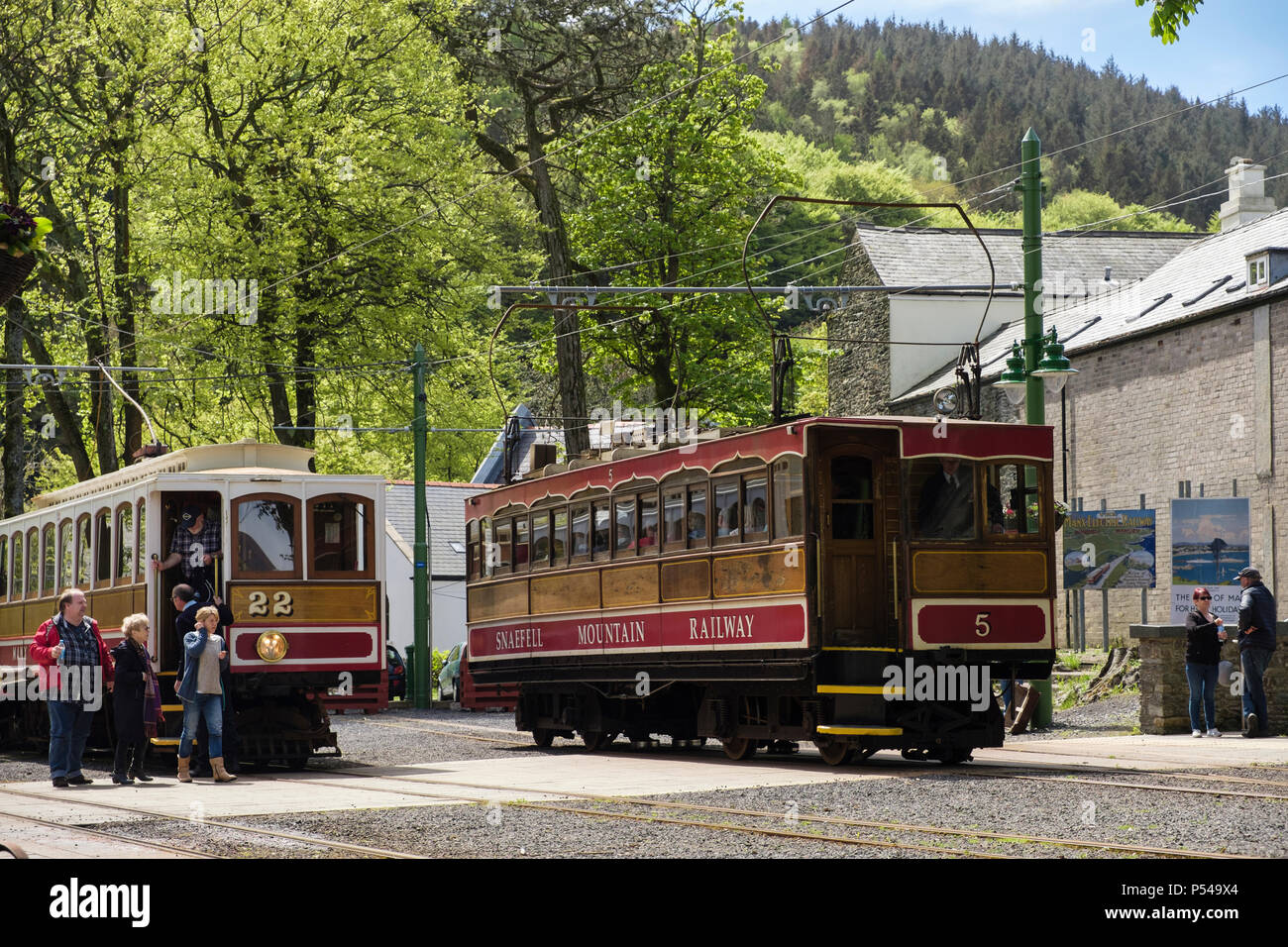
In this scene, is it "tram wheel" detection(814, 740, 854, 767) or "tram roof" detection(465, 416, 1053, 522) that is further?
"tram roof" detection(465, 416, 1053, 522)

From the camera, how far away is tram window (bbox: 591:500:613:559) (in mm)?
21078

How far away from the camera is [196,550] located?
1908 centimetres

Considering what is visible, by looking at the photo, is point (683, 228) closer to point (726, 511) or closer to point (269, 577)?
point (726, 511)

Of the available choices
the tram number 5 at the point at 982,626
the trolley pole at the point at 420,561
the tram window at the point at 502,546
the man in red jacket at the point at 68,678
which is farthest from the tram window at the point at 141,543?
the trolley pole at the point at 420,561

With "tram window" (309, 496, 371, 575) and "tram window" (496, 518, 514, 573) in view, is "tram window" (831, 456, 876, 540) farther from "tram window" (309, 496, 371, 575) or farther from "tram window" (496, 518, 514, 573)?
"tram window" (496, 518, 514, 573)

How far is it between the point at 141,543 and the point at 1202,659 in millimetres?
11890

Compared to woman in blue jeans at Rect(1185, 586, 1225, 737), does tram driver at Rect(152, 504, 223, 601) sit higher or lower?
higher

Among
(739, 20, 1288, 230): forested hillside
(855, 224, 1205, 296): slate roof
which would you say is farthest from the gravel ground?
(739, 20, 1288, 230): forested hillside

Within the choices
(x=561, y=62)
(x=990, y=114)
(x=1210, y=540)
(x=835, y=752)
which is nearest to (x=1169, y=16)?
(x=835, y=752)

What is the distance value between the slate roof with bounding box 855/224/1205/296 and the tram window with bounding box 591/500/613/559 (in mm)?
24421

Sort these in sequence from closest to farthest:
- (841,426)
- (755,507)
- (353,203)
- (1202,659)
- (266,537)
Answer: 1. (841,426)
2. (755,507)
3. (266,537)
4. (1202,659)
5. (353,203)

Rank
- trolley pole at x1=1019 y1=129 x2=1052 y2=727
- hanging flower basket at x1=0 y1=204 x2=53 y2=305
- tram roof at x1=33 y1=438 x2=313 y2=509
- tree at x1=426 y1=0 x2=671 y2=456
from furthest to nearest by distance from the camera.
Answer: tree at x1=426 y1=0 x2=671 y2=456
trolley pole at x1=1019 y1=129 x2=1052 y2=727
tram roof at x1=33 y1=438 x2=313 y2=509
hanging flower basket at x1=0 y1=204 x2=53 y2=305

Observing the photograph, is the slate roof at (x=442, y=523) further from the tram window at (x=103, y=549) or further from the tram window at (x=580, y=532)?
the tram window at (x=103, y=549)
